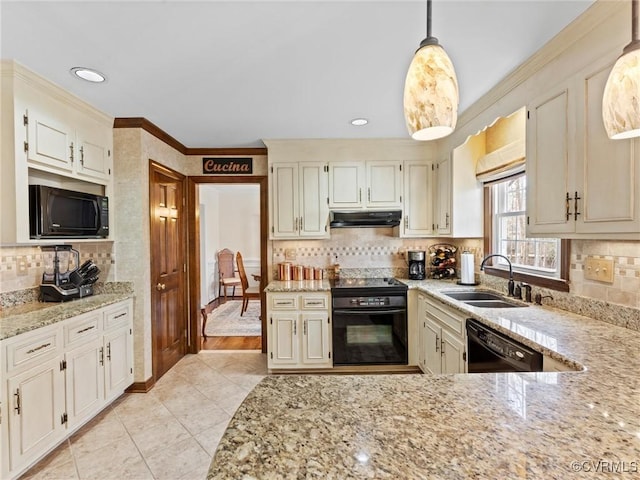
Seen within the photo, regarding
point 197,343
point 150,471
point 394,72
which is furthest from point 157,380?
point 394,72

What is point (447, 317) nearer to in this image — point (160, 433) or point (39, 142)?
point (160, 433)

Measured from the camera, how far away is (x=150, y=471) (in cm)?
188

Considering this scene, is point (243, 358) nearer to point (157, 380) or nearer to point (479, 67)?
point (157, 380)

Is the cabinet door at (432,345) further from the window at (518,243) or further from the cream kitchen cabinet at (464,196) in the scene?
the cream kitchen cabinet at (464,196)

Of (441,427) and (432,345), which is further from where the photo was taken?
(432,345)

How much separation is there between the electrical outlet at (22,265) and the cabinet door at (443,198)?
11.9 feet

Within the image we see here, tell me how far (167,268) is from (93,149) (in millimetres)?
1297

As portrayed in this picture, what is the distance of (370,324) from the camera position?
3066 mm

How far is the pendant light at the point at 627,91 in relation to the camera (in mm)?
930

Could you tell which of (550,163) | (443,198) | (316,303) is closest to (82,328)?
(316,303)

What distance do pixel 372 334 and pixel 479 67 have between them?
237 centimetres

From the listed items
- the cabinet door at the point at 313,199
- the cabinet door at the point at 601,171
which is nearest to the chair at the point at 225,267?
the cabinet door at the point at 313,199

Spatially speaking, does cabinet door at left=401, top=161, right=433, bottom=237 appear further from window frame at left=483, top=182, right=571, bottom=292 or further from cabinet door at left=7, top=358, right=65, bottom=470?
cabinet door at left=7, top=358, right=65, bottom=470

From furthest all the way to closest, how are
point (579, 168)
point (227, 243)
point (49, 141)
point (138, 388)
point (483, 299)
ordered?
point (227, 243) → point (138, 388) → point (483, 299) → point (49, 141) → point (579, 168)
